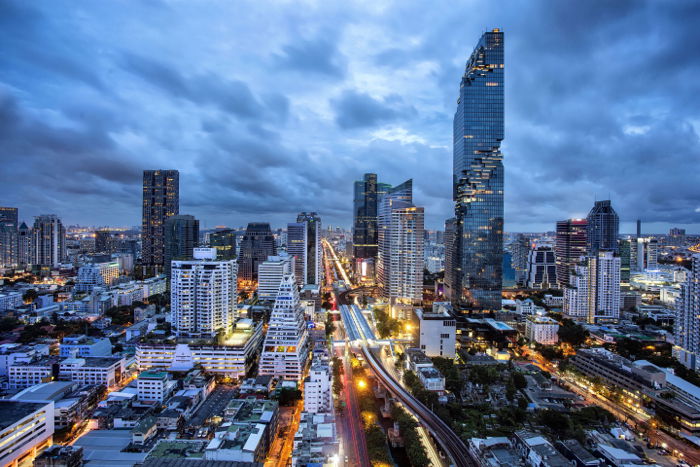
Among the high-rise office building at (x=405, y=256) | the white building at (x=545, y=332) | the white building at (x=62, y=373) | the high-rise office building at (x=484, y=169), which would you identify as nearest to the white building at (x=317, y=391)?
the white building at (x=62, y=373)

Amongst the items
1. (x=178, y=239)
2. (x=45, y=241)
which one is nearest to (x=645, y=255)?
(x=178, y=239)

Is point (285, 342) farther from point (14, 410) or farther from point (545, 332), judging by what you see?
point (545, 332)

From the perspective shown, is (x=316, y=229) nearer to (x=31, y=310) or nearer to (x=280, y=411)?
(x=31, y=310)

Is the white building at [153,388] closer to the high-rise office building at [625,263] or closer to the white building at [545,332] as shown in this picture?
the white building at [545,332]

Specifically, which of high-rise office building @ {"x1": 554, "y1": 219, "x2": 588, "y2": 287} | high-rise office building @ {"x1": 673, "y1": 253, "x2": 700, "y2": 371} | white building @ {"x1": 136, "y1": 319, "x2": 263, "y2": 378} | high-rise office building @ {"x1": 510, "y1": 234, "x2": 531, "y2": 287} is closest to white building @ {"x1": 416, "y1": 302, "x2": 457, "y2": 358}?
white building @ {"x1": 136, "y1": 319, "x2": 263, "y2": 378}

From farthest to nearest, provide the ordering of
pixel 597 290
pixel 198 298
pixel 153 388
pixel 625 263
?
pixel 625 263 < pixel 597 290 < pixel 198 298 < pixel 153 388

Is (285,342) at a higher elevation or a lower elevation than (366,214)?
lower

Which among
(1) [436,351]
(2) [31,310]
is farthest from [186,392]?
(2) [31,310]
